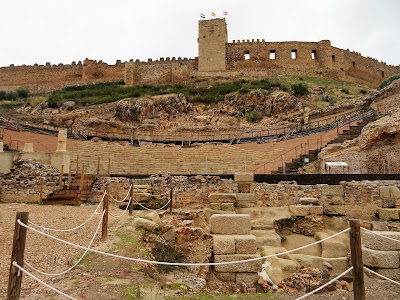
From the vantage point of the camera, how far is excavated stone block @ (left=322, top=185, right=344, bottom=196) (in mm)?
10009

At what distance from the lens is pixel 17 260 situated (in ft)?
11.2

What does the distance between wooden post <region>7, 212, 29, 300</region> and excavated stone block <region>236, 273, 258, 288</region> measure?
415 cm

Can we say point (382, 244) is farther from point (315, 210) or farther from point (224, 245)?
point (315, 210)

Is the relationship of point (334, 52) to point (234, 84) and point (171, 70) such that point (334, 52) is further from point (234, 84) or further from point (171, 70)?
point (171, 70)

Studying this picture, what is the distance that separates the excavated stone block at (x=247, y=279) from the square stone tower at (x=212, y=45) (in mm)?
41229

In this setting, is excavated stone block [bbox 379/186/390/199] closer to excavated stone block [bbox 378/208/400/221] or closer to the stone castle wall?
excavated stone block [bbox 378/208/400/221]

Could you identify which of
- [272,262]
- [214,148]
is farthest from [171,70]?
[272,262]

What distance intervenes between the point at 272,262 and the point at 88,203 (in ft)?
31.2

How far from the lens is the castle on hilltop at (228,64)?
4441 centimetres

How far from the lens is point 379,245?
5.95 meters

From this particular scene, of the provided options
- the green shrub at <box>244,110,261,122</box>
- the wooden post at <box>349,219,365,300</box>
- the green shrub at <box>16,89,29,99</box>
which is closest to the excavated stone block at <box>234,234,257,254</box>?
the wooden post at <box>349,219,365,300</box>

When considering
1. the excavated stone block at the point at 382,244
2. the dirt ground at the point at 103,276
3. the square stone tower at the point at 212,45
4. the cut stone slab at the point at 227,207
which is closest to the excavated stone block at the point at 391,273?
the dirt ground at the point at 103,276

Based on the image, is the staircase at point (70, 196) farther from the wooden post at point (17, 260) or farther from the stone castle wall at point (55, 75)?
the stone castle wall at point (55, 75)

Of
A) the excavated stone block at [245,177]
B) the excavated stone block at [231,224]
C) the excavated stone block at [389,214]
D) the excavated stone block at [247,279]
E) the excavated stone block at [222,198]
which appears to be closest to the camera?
the excavated stone block at [247,279]
